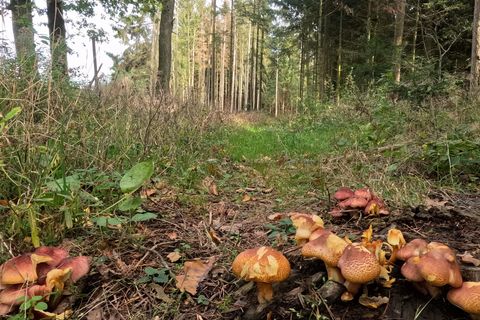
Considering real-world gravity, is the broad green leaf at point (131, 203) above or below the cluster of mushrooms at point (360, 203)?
above

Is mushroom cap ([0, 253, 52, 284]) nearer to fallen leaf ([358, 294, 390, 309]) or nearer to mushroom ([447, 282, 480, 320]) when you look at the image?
fallen leaf ([358, 294, 390, 309])

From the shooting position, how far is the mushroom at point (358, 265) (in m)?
1.30

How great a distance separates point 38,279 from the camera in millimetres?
1423

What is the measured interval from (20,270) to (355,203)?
6.06 feet

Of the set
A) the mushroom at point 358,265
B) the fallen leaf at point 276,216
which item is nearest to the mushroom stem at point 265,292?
the mushroom at point 358,265

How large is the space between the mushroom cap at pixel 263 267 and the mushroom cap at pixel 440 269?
53 centimetres

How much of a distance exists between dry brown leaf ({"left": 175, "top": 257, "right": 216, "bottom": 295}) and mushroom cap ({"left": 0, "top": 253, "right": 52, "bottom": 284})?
63 cm

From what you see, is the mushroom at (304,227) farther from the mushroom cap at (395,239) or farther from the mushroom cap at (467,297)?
the mushroom cap at (467,297)

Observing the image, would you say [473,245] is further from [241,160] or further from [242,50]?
[242,50]

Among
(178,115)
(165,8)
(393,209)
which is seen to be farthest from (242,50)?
(393,209)

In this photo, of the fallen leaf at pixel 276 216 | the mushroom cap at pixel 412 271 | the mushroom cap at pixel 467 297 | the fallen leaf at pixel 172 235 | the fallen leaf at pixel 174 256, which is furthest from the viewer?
the fallen leaf at pixel 276 216

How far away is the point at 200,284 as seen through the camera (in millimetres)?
1716

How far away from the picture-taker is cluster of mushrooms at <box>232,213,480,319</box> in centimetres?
127

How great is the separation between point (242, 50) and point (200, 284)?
159 feet
